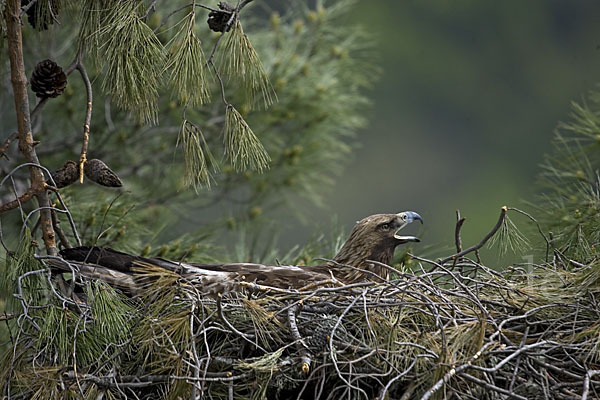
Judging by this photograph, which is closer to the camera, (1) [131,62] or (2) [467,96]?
(1) [131,62]

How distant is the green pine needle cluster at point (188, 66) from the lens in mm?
3363

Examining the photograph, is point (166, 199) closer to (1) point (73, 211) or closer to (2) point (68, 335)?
(1) point (73, 211)

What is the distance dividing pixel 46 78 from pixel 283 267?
121 cm

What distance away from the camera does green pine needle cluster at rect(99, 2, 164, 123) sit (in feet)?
11.0

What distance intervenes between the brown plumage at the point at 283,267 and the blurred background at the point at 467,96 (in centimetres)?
1365

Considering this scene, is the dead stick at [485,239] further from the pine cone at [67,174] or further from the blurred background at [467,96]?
the blurred background at [467,96]

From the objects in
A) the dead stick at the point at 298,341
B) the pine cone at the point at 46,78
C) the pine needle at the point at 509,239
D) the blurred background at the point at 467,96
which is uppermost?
the pine cone at the point at 46,78

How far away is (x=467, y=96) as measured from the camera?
2494 centimetres

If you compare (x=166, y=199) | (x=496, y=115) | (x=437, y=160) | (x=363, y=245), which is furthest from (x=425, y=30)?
(x=363, y=245)

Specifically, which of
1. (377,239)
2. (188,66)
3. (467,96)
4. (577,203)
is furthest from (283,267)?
(467,96)

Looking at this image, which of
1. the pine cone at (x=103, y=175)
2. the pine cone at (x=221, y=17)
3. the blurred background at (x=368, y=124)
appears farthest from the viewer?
the blurred background at (x=368, y=124)

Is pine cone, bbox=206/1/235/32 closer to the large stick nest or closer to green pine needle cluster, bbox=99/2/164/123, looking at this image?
green pine needle cluster, bbox=99/2/164/123

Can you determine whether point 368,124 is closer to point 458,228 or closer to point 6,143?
point 458,228

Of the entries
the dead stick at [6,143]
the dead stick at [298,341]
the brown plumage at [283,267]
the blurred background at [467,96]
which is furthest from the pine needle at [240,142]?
the blurred background at [467,96]
